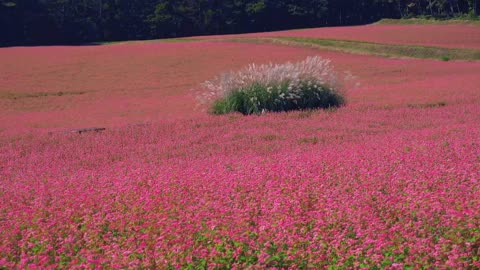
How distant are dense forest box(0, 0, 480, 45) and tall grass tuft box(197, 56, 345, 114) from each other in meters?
55.9

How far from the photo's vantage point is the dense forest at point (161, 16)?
71.4 m

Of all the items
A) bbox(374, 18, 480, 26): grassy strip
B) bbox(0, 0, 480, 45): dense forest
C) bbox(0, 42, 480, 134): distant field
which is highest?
bbox(0, 0, 480, 45): dense forest

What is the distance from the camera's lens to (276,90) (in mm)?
18938

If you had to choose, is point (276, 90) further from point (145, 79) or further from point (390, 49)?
point (390, 49)

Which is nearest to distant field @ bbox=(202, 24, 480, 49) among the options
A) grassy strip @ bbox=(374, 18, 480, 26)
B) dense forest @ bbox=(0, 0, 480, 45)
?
grassy strip @ bbox=(374, 18, 480, 26)

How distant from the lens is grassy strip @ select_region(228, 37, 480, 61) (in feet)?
147

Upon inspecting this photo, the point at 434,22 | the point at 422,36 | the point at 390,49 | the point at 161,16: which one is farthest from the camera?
the point at 161,16

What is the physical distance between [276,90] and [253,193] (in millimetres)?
12446

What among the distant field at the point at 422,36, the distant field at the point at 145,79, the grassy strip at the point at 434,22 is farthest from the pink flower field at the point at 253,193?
the grassy strip at the point at 434,22

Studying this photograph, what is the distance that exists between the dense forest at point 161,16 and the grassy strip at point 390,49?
3198 cm

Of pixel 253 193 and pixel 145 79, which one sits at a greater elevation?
pixel 253 193

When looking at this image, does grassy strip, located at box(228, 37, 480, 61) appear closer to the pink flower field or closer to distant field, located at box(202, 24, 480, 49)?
distant field, located at box(202, 24, 480, 49)

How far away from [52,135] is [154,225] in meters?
10.4

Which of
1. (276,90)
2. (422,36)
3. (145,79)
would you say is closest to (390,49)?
(422,36)
